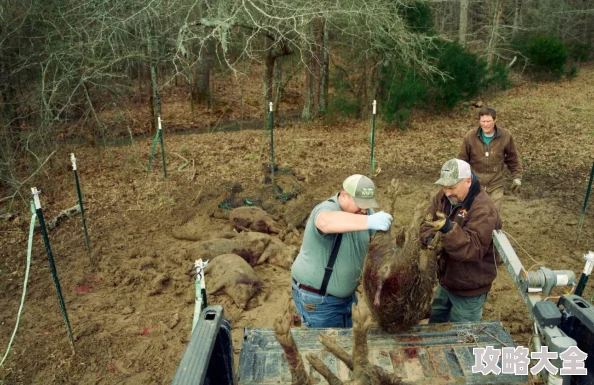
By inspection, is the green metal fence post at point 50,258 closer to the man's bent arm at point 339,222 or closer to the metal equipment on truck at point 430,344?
the metal equipment on truck at point 430,344

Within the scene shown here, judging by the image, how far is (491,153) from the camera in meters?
5.45

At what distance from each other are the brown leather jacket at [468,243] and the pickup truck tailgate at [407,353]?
593mm

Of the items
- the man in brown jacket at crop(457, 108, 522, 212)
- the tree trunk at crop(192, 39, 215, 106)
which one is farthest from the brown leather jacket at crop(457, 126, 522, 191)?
the tree trunk at crop(192, 39, 215, 106)

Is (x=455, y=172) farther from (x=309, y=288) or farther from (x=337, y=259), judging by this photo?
(x=309, y=288)

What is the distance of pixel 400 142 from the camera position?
11.6 metres

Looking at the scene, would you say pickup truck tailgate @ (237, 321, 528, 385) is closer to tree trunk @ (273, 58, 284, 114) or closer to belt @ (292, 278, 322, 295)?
belt @ (292, 278, 322, 295)

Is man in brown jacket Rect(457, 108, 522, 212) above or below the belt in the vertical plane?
above

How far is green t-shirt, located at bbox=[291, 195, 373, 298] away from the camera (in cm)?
320

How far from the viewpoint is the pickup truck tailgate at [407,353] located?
233 cm

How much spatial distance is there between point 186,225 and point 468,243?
5.00 meters

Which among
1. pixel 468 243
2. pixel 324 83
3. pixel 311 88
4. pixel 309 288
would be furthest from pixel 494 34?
pixel 309 288

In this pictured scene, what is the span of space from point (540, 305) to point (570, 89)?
19.3 metres

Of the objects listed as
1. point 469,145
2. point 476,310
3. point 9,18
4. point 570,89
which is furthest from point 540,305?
point 570,89

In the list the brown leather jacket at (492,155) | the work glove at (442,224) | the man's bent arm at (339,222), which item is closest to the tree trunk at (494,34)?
the brown leather jacket at (492,155)
